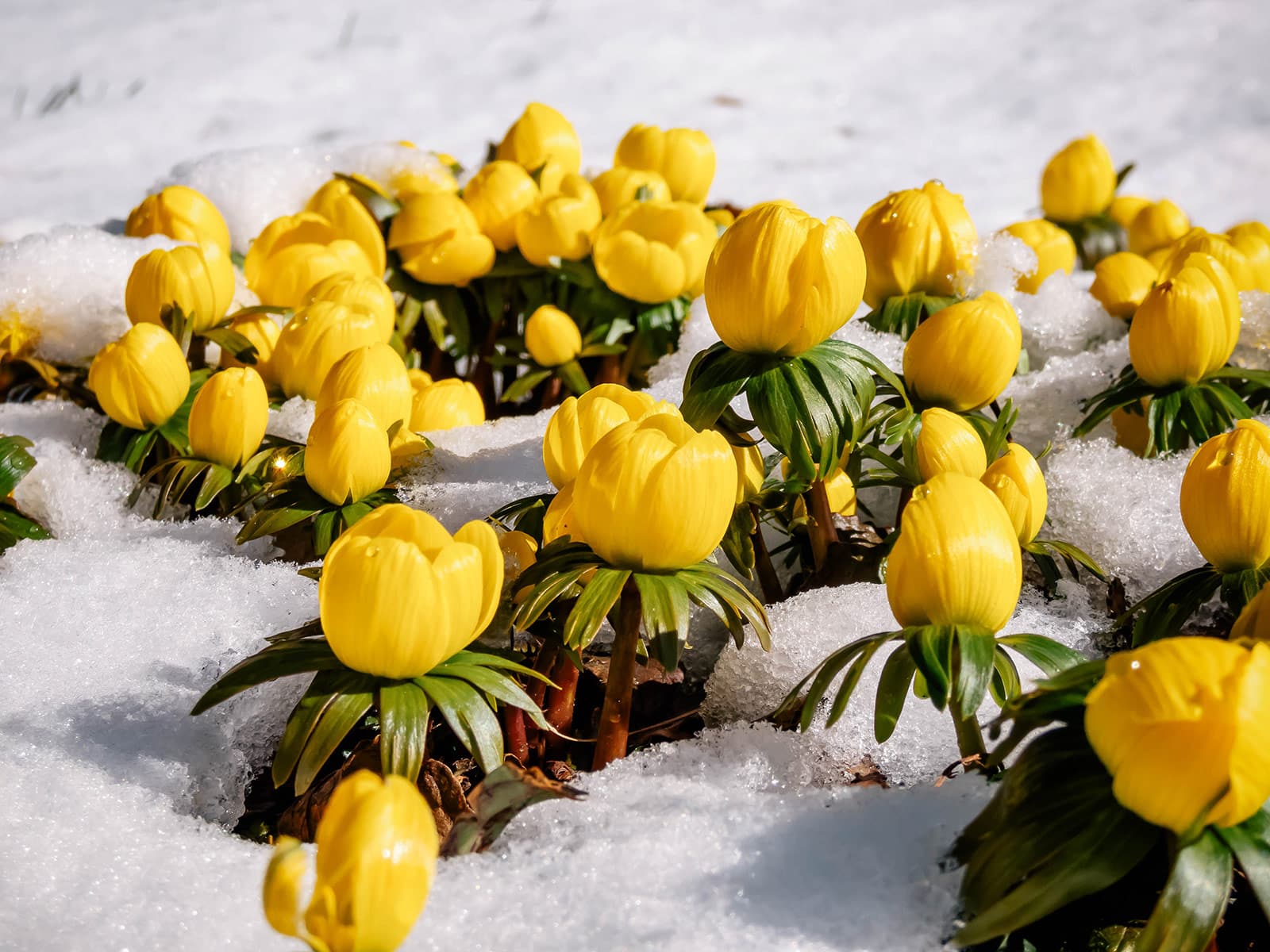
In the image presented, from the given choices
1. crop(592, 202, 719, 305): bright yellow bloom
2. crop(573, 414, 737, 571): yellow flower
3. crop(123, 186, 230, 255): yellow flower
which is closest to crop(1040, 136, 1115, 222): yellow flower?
crop(592, 202, 719, 305): bright yellow bloom

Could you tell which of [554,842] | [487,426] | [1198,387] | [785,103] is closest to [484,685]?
[554,842]

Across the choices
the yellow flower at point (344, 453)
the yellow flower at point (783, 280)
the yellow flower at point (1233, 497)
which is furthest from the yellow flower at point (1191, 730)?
the yellow flower at point (344, 453)

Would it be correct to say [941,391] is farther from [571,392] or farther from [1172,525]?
[571,392]

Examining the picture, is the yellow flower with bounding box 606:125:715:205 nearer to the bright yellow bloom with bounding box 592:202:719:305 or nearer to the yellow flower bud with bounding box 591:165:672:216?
the yellow flower bud with bounding box 591:165:672:216

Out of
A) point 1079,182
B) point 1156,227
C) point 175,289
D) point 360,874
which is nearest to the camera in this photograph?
point 360,874

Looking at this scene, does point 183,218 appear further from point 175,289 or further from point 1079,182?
point 1079,182

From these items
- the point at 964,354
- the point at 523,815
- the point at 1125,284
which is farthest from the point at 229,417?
the point at 1125,284

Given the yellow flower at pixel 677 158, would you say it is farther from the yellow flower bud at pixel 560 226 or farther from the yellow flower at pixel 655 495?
the yellow flower at pixel 655 495

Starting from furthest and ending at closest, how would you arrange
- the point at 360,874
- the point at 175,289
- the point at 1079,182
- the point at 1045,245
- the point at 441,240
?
1. the point at 1079,182
2. the point at 1045,245
3. the point at 441,240
4. the point at 175,289
5. the point at 360,874
